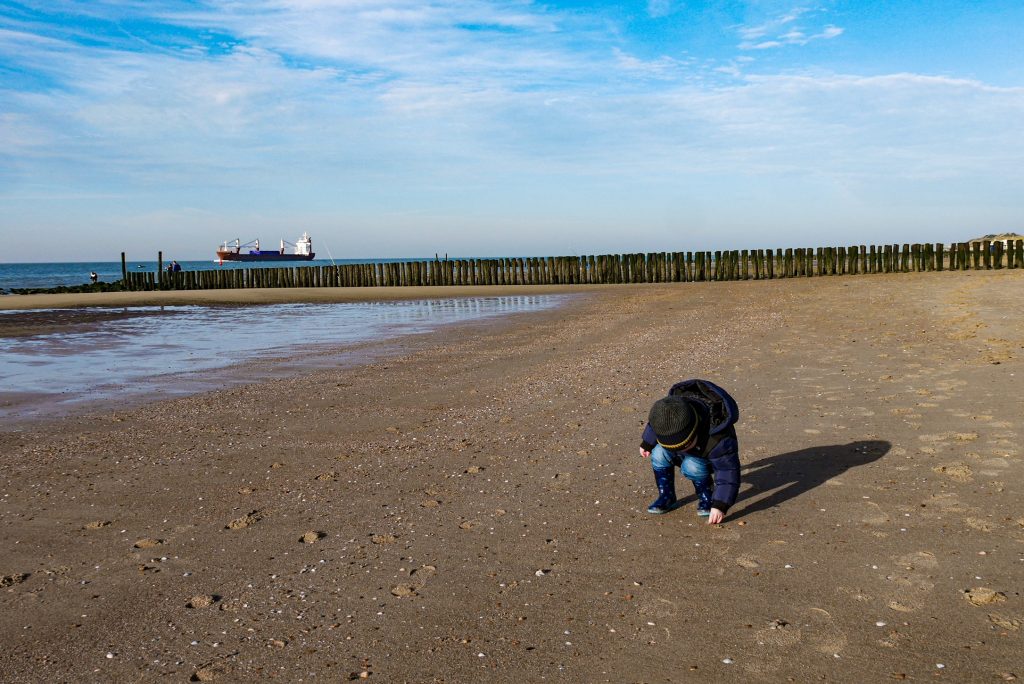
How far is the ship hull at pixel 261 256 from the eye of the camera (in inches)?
4469

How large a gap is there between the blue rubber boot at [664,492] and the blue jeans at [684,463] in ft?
0.12

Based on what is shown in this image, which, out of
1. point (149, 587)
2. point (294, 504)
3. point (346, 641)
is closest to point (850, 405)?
point (294, 504)

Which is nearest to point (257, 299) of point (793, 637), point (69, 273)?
point (793, 637)

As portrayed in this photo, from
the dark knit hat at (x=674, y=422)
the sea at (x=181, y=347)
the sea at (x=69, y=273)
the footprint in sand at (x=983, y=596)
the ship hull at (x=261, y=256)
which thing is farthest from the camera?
the ship hull at (x=261, y=256)

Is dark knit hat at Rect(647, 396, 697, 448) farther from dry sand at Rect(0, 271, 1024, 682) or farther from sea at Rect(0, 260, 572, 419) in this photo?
sea at Rect(0, 260, 572, 419)

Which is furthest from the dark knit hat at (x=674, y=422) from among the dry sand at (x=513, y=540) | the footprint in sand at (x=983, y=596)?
the footprint in sand at (x=983, y=596)

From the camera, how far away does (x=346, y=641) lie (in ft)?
11.2

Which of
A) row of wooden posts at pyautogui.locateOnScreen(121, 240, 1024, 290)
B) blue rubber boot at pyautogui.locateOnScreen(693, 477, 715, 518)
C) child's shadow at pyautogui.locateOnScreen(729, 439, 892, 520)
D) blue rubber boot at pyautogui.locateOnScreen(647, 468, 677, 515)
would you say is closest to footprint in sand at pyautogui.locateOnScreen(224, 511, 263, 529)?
blue rubber boot at pyautogui.locateOnScreen(647, 468, 677, 515)

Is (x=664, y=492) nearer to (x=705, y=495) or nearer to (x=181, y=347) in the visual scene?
(x=705, y=495)

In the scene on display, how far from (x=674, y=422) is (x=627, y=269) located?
36.0 metres

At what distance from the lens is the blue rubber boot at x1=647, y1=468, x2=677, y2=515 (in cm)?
487

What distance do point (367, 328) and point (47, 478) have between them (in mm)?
12148

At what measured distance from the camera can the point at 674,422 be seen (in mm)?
4508

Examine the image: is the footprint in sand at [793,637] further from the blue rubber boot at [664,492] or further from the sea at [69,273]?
the sea at [69,273]
